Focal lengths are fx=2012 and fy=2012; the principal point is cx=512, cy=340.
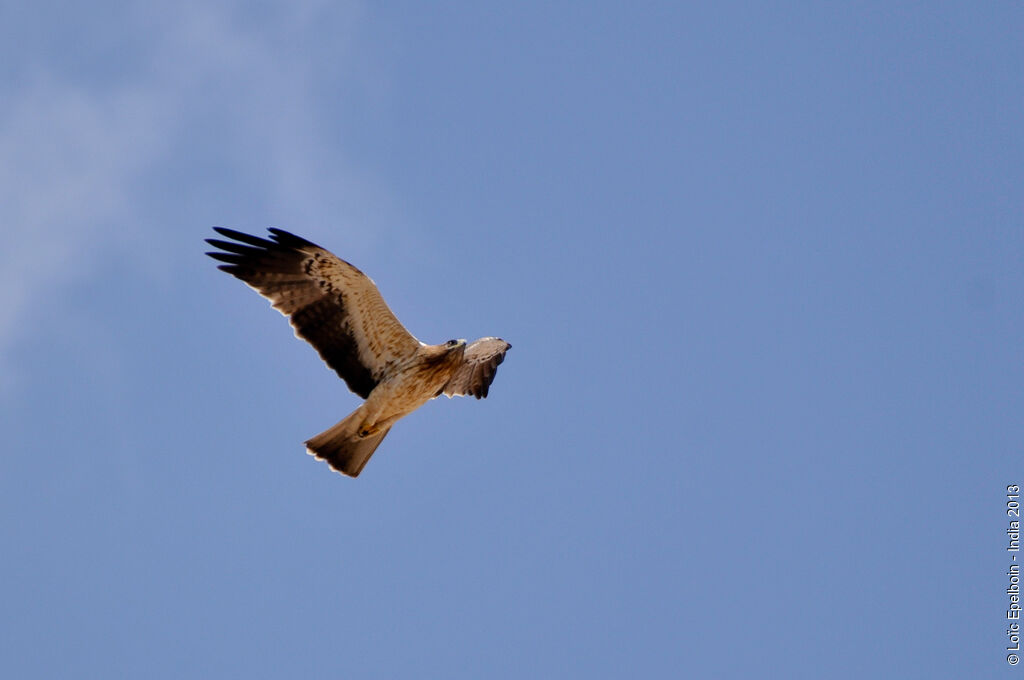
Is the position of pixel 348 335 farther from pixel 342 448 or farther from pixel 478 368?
pixel 478 368

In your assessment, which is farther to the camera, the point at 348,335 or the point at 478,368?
the point at 478,368

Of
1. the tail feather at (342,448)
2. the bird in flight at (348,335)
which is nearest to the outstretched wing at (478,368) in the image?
the bird in flight at (348,335)

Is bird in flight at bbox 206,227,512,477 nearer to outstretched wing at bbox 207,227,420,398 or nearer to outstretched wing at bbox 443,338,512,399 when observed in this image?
outstretched wing at bbox 207,227,420,398

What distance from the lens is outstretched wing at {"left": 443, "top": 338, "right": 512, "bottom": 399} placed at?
21041mm

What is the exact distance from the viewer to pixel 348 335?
776 inches

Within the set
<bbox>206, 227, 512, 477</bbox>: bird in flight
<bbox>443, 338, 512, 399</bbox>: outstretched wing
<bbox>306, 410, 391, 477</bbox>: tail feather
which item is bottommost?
<bbox>306, 410, 391, 477</bbox>: tail feather

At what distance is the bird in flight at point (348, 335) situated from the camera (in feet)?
63.4

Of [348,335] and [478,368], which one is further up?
[478,368]

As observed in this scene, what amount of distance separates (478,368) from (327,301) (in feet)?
7.61

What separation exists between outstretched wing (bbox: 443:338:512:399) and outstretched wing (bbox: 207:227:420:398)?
1282 mm

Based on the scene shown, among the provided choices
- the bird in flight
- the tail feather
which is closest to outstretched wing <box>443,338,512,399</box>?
the bird in flight

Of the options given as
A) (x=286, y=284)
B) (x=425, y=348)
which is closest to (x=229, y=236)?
(x=286, y=284)

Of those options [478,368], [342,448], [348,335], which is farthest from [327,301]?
[478,368]

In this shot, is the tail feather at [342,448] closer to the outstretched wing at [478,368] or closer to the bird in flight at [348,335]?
the bird in flight at [348,335]
